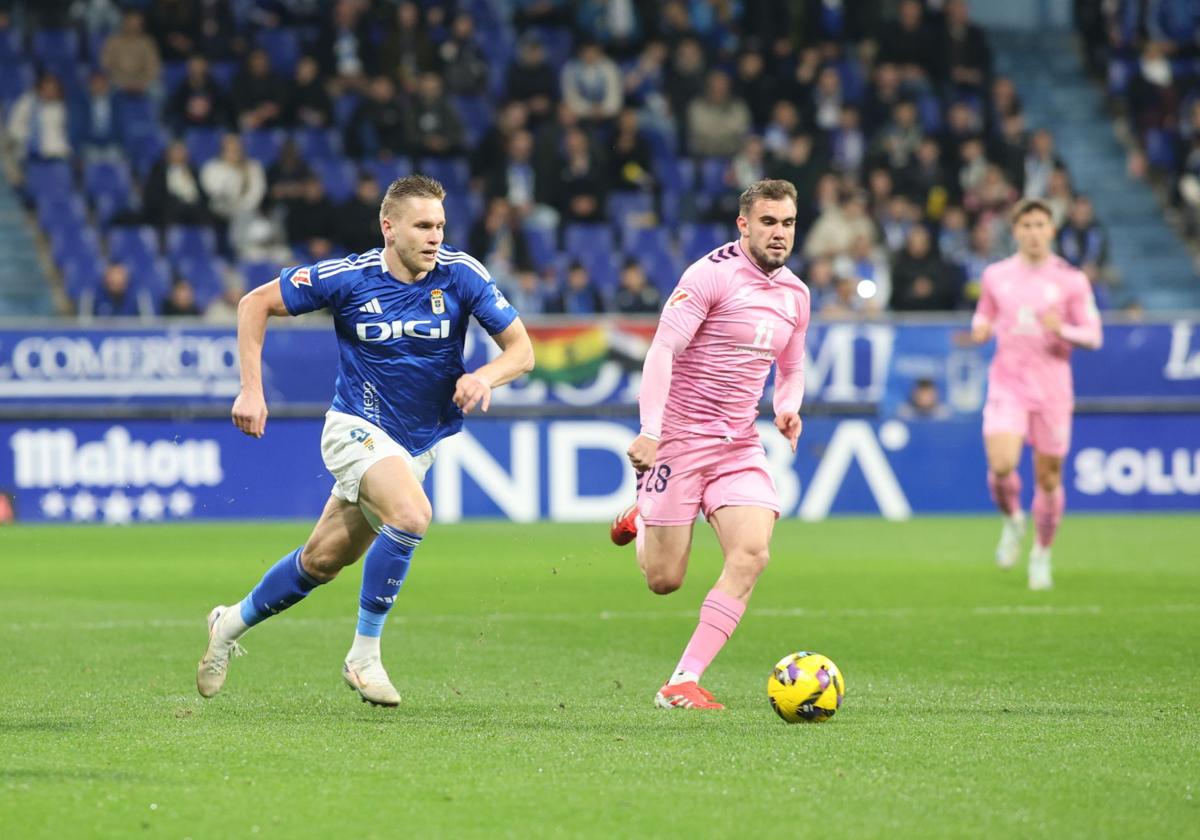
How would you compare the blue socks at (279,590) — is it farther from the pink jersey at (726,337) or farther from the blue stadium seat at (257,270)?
the blue stadium seat at (257,270)

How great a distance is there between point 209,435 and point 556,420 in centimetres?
337

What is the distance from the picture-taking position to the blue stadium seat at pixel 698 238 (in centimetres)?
2200

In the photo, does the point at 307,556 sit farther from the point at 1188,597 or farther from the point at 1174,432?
the point at 1174,432

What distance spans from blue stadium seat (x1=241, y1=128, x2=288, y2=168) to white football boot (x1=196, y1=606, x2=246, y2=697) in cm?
1431

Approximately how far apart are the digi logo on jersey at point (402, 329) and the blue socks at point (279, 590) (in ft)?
3.17

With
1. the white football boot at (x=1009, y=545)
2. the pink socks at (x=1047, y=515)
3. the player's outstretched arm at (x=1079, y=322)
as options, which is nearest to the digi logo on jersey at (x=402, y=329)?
the player's outstretched arm at (x=1079, y=322)

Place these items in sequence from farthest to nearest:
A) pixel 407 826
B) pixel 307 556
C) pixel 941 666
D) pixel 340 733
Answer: pixel 941 666 → pixel 307 556 → pixel 340 733 → pixel 407 826

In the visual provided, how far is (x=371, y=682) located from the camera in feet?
26.0

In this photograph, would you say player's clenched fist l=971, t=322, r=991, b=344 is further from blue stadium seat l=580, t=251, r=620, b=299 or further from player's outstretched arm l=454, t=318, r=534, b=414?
blue stadium seat l=580, t=251, r=620, b=299

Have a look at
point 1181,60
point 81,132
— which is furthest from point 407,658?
point 1181,60

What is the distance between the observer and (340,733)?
23.2 ft

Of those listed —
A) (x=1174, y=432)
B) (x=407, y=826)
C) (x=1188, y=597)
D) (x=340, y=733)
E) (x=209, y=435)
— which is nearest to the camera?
(x=407, y=826)

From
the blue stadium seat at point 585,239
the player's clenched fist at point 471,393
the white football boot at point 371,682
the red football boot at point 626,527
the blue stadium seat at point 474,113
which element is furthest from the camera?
the blue stadium seat at point 474,113

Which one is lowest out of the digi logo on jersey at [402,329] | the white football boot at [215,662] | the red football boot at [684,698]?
the red football boot at [684,698]
